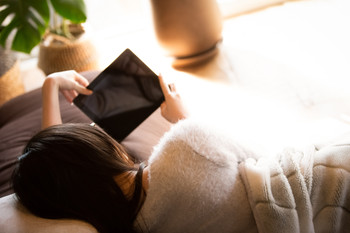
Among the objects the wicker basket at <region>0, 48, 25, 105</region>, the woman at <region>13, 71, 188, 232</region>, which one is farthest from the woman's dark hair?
the wicker basket at <region>0, 48, 25, 105</region>

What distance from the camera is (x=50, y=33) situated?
5.52 feet

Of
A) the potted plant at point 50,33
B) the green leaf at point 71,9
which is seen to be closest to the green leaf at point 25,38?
the potted plant at point 50,33

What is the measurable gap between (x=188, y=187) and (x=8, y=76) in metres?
1.36

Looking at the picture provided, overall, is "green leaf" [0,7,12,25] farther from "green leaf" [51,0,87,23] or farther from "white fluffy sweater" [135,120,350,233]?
"white fluffy sweater" [135,120,350,233]

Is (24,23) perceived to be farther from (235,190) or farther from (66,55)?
(235,190)

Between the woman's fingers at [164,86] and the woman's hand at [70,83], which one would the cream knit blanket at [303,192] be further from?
the woman's hand at [70,83]

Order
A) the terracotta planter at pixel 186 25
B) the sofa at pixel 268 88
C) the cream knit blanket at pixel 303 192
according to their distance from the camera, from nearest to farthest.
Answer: the cream knit blanket at pixel 303 192 → the sofa at pixel 268 88 → the terracotta planter at pixel 186 25

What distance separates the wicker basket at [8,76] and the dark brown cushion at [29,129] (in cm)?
32

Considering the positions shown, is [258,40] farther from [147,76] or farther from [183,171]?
[183,171]

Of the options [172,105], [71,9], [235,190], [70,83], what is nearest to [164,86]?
[172,105]

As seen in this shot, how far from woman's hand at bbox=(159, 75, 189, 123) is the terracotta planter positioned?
0.57 m

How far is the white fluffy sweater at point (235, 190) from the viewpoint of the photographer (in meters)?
0.68

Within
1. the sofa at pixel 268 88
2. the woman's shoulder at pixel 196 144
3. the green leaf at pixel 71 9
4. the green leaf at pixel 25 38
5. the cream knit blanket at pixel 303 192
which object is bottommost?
the sofa at pixel 268 88

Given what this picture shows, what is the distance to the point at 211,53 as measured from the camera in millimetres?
1688
